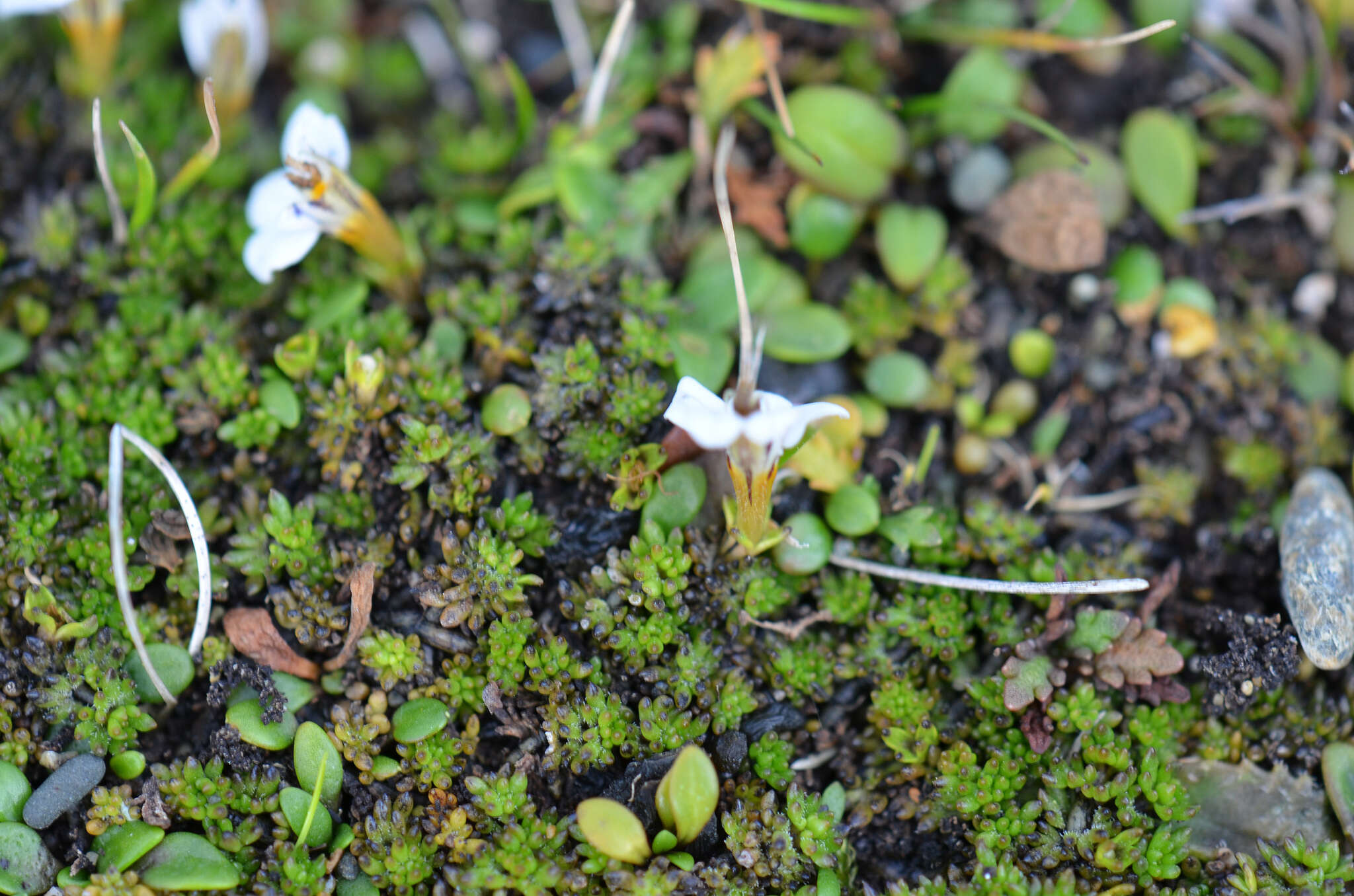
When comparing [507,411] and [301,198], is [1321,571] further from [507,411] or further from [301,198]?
[301,198]

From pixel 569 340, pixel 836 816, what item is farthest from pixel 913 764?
pixel 569 340

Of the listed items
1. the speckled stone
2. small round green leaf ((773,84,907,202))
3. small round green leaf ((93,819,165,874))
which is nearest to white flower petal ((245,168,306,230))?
small round green leaf ((773,84,907,202))

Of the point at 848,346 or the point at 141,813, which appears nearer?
the point at 141,813

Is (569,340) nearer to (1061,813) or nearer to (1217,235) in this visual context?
(1061,813)

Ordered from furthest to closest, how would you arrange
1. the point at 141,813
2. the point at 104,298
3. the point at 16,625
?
the point at 104,298 → the point at 16,625 → the point at 141,813

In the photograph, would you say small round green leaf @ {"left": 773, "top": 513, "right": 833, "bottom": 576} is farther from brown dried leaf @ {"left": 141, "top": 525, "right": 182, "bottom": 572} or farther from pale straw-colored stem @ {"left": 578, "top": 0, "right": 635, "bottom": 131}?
brown dried leaf @ {"left": 141, "top": 525, "right": 182, "bottom": 572}

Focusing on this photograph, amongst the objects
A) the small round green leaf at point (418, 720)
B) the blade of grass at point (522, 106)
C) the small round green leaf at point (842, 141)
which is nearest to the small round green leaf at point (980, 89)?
the small round green leaf at point (842, 141)

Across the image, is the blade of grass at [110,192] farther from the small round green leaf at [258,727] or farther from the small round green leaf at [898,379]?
the small round green leaf at [898,379]
